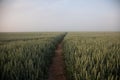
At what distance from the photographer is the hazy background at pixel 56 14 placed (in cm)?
454

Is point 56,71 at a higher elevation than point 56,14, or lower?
lower

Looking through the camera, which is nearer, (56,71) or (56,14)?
(56,71)

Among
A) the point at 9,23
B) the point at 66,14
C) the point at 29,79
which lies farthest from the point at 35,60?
the point at 66,14

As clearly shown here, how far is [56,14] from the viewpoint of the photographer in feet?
16.1

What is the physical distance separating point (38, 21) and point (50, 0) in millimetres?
657

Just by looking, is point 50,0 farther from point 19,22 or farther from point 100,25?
point 100,25

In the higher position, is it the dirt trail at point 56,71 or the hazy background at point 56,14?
the hazy background at point 56,14

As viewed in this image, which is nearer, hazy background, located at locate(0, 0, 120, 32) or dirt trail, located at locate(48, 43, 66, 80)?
dirt trail, located at locate(48, 43, 66, 80)

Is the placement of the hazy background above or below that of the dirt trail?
above

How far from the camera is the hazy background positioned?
4535 mm

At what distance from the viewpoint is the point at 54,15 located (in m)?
4.92

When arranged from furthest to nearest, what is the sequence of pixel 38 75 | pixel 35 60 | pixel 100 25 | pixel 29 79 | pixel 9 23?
pixel 100 25 < pixel 9 23 < pixel 35 60 < pixel 38 75 < pixel 29 79

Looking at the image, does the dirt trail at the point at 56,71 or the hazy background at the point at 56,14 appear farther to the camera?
the hazy background at the point at 56,14

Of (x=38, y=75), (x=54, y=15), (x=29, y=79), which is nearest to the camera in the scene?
(x=29, y=79)
